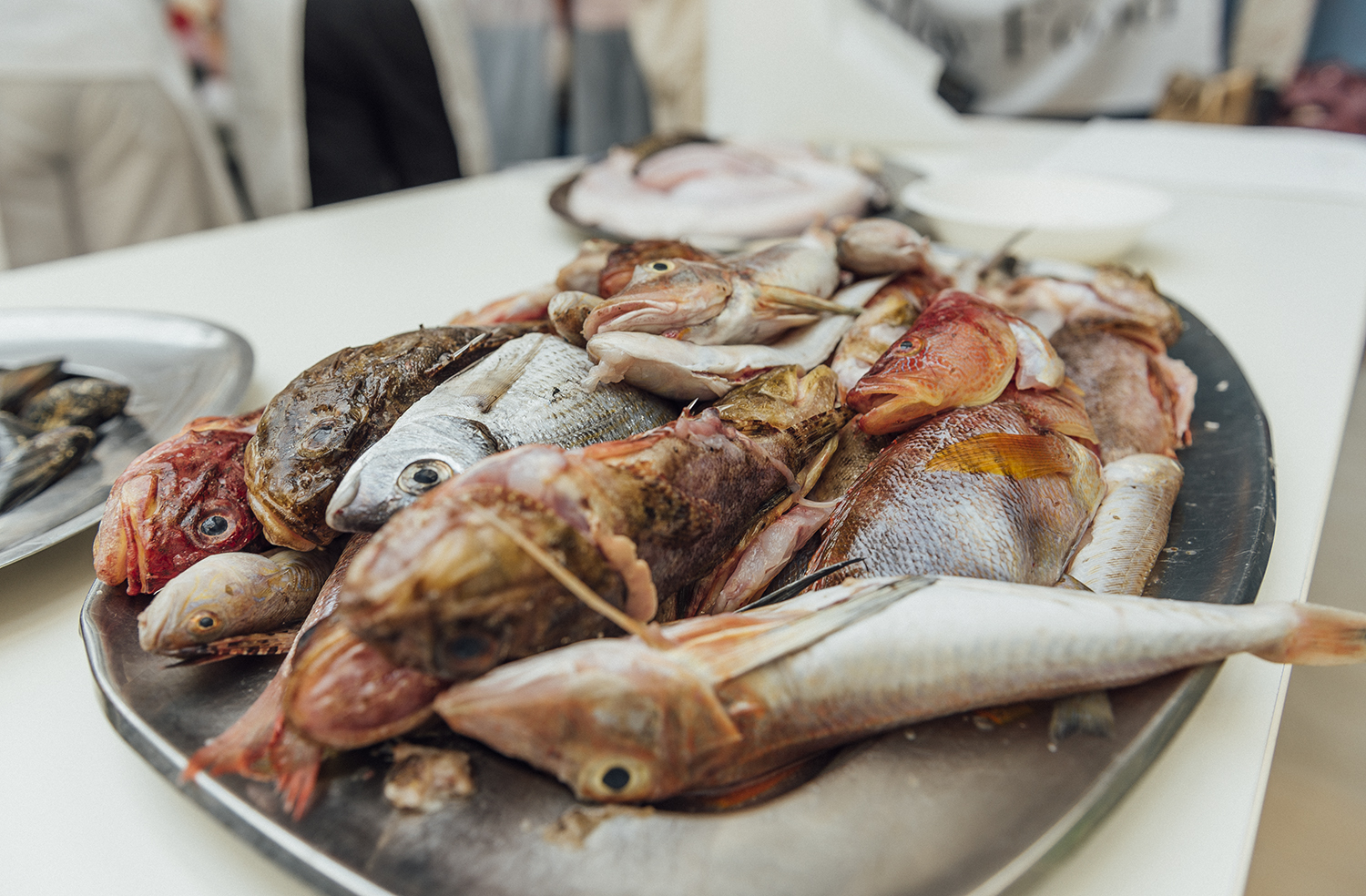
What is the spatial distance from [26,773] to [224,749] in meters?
0.22

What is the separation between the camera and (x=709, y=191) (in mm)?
1723

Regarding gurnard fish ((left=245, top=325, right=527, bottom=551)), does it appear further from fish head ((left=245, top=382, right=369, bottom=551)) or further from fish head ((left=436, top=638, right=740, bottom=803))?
fish head ((left=436, top=638, right=740, bottom=803))

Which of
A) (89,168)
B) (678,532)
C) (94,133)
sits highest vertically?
(678,532)

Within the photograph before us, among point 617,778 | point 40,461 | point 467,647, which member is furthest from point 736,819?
point 40,461

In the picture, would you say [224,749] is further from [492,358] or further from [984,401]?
[984,401]

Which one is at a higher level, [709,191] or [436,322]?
[709,191]

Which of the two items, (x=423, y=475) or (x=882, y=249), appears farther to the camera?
(x=882, y=249)

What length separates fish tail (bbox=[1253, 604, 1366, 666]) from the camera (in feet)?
1.69

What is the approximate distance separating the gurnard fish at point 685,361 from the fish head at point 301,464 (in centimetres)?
20

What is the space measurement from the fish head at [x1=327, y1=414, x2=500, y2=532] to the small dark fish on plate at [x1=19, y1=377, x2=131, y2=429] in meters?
0.63

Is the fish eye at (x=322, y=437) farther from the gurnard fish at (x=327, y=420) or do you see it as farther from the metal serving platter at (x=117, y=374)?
the metal serving platter at (x=117, y=374)

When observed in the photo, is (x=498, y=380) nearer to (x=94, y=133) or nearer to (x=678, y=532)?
(x=678, y=532)

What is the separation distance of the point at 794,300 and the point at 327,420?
0.45m

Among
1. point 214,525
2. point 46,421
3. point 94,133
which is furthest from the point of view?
point 94,133
